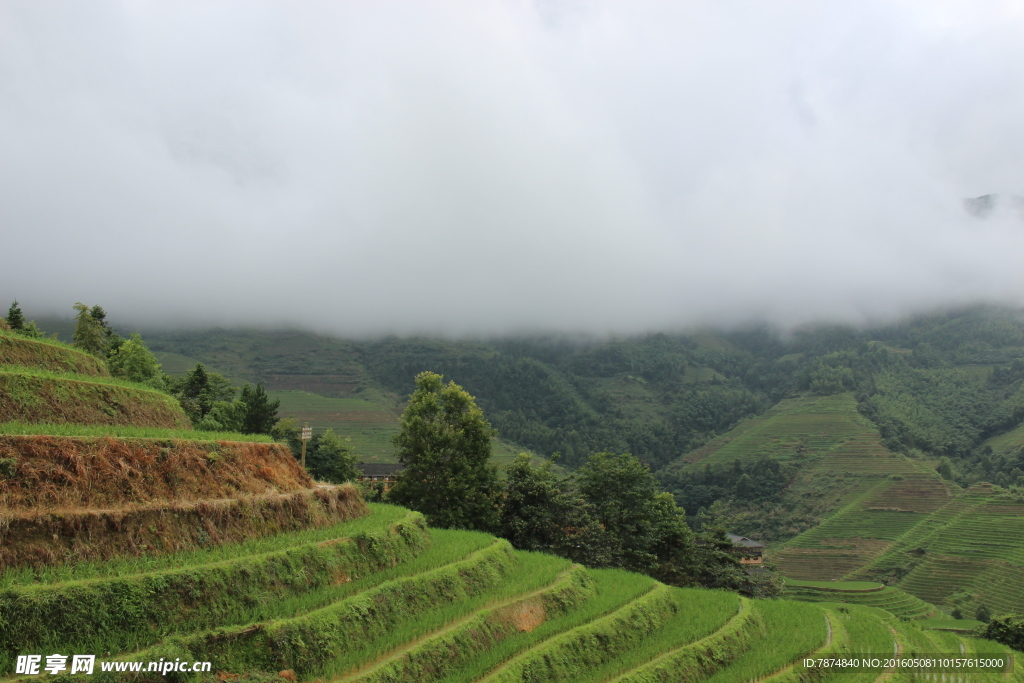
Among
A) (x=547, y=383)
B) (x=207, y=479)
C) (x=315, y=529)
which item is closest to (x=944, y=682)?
(x=315, y=529)

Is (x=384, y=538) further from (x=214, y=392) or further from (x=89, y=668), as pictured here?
(x=214, y=392)

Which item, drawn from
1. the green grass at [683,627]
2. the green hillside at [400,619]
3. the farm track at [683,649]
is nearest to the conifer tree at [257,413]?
the green hillside at [400,619]

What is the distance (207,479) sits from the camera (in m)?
15.1

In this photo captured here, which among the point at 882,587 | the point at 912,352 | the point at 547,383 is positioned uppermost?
the point at 912,352

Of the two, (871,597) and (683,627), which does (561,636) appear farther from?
(871,597)

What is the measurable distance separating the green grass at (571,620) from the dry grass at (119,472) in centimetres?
699

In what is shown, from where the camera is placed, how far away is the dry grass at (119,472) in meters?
11.9

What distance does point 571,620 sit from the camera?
703 inches

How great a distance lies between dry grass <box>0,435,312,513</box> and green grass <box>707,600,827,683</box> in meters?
14.1

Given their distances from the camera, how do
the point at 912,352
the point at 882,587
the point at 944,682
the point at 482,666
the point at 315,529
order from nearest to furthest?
the point at 482,666 → the point at 315,529 → the point at 944,682 → the point at 882,587 → the point at 912,352

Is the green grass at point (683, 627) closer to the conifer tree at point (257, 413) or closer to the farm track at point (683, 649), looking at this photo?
the farm track at point (683, 649)

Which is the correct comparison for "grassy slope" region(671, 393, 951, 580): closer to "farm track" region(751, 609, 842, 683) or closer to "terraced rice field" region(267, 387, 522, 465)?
"terraced rice field" region(267, 387, 522, 465)

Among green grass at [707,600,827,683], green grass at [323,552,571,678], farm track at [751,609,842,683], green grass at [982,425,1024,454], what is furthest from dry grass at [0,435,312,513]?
green grass at [982,425,1024,454]

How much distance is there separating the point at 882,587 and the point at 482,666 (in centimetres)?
7366
